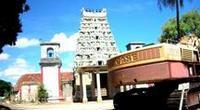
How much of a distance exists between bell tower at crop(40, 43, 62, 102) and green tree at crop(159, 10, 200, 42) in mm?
16707

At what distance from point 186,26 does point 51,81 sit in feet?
72.0

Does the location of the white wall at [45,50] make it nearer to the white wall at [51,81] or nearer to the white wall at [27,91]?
the white wall at [51,81]

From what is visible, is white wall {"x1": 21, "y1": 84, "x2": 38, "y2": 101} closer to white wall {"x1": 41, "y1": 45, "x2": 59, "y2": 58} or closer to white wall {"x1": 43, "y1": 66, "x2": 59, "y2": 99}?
white wall {"x1": 43, "y1": 66, "x2": 59, "y2": 99}

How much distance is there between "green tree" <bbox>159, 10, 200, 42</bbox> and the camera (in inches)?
2071

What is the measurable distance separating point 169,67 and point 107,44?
55.7m

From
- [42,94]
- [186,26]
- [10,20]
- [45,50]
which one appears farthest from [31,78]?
[10,20]

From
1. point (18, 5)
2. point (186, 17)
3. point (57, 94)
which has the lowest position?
point (57, 94)

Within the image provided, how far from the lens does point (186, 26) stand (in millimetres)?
52656

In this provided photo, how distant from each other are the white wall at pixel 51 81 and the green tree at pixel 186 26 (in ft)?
56.8

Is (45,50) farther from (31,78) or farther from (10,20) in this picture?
(10,20)

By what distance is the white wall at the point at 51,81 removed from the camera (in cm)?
6178

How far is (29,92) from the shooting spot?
73.2 metres

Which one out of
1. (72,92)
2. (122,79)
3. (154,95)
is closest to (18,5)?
(122,79)

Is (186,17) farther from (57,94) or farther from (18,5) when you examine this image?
(18,5)
